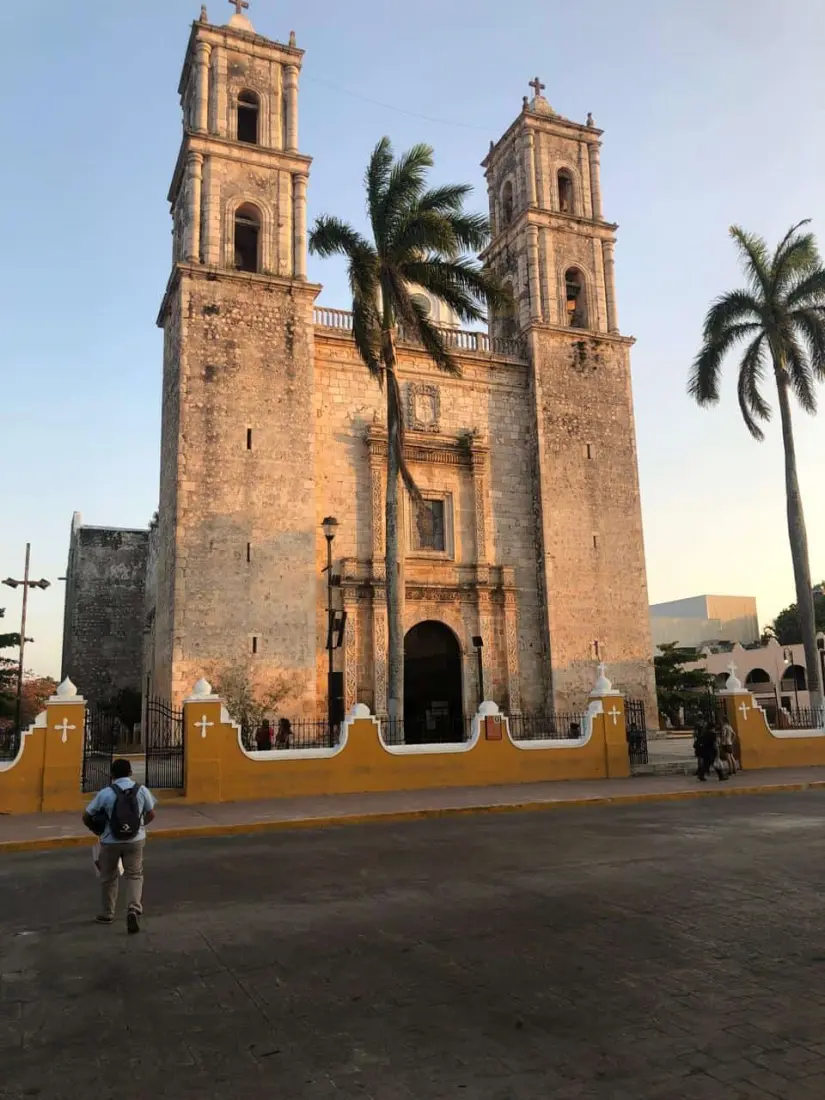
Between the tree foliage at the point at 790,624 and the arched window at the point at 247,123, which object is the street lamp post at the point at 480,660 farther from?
the tree foliage at the point at 790,624

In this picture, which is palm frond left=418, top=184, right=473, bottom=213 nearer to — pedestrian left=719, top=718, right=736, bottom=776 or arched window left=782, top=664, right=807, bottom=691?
pedestrian left=719, top=718, right=736, bottom=776

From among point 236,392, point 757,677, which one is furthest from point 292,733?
point 757,677

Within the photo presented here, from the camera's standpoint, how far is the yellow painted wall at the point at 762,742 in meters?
18.3

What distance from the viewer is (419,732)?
24.2 metres

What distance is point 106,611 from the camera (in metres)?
35.2

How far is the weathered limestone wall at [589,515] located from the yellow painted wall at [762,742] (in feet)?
19.5

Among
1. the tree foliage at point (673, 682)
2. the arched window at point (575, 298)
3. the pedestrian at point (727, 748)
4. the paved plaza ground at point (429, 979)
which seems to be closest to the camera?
the paved plaza ground at point (429, 979)

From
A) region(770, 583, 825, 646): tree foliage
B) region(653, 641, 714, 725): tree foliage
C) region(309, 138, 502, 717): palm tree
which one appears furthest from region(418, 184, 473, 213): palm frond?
region(770, 583, 825, 646): tree foliage

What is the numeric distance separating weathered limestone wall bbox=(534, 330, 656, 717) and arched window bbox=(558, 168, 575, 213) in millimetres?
4873

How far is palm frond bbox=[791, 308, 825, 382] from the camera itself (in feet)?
72.0

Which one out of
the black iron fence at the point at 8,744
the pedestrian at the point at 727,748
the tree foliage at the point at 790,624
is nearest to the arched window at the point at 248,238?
the black iron fence at the point at 8,744

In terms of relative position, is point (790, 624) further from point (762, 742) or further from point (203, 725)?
point (203, 725)

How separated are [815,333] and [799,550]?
5.60 metres

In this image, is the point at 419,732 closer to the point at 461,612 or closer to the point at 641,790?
the point at 461,612
